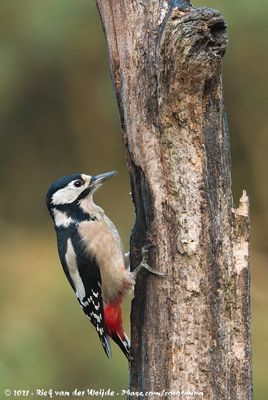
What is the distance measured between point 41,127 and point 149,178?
601 centimetres

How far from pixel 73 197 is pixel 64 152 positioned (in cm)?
505

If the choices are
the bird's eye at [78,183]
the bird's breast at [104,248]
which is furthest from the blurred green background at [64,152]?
the bird's eye at [78,183]

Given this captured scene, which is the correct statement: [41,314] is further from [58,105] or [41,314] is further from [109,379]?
[58,105]

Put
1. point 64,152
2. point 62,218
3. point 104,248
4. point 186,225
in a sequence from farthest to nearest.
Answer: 1. point 64,152
2. point 62,218
3. point 104,248
4. point 186,225

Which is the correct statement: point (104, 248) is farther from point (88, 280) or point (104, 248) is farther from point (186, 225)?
point (186, 225)

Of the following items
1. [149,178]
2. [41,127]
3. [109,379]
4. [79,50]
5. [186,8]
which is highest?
[186,8]

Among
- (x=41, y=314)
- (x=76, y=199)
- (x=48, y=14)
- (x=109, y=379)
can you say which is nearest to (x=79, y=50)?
(x=48, y=14)

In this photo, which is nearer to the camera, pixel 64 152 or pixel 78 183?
pixel 78 183

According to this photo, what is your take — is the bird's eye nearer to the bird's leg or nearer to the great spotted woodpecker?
the great spotted woodpecker

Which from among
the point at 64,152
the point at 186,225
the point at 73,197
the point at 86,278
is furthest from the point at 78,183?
the point at 64,152

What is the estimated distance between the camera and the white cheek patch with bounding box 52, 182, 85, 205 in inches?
180

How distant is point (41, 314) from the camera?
26.8 feet

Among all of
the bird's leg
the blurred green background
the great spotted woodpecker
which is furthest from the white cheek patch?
the blurred green background

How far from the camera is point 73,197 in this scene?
15.1ft
